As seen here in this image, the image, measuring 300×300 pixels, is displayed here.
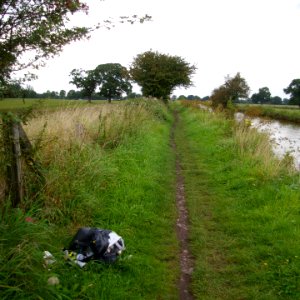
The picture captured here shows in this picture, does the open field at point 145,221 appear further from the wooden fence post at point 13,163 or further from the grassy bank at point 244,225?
the wooden fence post at point 13,163

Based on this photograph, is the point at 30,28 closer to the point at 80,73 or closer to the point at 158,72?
the point at 158,72

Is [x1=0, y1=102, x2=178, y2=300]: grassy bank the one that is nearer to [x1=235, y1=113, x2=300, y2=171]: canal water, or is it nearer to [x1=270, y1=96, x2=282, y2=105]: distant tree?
[x1=235, y1=113, x2=300, y2=171]: canal water

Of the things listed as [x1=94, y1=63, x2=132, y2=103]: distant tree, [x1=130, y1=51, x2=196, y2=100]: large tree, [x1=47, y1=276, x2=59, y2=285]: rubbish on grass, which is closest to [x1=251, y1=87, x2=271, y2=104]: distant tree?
[x1=94, y1=63, x2=132, y2=103]: distant tree

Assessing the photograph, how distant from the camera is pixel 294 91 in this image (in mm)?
72375

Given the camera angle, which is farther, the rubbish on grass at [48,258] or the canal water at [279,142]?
the canal water at [279,142]

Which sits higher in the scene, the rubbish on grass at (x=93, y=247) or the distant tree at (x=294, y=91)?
the distant tree at (x=294, y=91)

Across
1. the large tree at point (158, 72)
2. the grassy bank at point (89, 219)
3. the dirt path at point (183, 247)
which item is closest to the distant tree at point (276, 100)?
the large tree at point (158, 72)

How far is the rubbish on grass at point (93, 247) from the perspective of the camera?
158 inches

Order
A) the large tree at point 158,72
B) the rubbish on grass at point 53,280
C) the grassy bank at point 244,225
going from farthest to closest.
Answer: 1. the large tree at point 158,72
2. the grassy bank at point 244,225
3. the rubbish on grass at point 53,280

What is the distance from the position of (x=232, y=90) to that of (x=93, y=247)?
27925 mm

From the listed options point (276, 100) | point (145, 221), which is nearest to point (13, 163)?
point (145, 221)

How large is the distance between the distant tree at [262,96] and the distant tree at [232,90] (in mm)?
64938

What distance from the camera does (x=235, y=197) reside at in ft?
22.5

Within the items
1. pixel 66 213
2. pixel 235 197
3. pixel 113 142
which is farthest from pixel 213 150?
pixel 66 213
